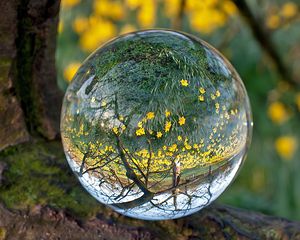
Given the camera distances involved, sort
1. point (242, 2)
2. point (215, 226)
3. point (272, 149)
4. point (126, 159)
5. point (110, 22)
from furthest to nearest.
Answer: point (272, 149) < point (110, 22) < point (242, 2) < point (215, 226) < point (126, 159)

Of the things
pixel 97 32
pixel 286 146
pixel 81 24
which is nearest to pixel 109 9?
pixel 97 32

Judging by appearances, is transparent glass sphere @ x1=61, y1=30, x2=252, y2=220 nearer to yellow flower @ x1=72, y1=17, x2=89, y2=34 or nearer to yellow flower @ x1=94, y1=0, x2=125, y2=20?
yellow flower @ x1=94, y1=0, x2=125, y2=20

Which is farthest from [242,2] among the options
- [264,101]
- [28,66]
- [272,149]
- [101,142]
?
[272,149]

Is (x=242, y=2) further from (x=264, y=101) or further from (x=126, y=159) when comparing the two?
(x=264, y=101)

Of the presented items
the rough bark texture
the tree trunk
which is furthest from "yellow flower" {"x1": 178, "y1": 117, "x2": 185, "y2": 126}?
the rough bark texture

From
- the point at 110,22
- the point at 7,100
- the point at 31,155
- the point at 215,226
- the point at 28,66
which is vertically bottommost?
the point at 215,226

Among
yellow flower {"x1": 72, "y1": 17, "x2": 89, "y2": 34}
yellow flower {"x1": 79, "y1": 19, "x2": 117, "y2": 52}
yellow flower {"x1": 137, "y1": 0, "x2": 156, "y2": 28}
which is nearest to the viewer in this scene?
yellow flower {"x1": 137, "y1": 0, "x2": 156, "y2": 28}
